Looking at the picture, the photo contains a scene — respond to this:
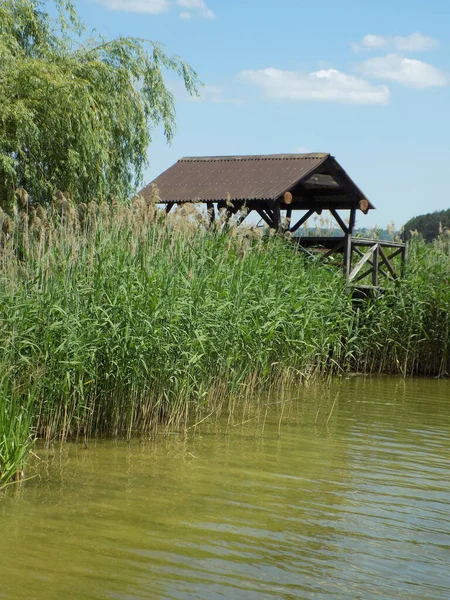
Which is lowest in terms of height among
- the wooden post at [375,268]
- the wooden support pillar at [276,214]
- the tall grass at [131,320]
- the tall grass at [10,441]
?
the tall grass at [10,441]

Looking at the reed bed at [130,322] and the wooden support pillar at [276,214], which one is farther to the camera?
the wooden support pillar at [276,214]

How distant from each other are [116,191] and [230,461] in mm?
9039

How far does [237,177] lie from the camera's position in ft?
60.1

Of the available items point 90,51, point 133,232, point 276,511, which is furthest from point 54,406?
point 90,51

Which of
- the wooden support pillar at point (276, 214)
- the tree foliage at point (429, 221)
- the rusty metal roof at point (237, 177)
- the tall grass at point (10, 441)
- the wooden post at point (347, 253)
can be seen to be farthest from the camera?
the tree foliage at point (429, 221)

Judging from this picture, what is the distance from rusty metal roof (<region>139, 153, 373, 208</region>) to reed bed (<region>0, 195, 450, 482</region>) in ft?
18.8

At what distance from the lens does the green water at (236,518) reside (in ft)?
15.5

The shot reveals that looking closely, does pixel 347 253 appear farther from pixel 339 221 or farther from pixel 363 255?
Answer: pixel 339 221

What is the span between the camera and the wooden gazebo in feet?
54.3

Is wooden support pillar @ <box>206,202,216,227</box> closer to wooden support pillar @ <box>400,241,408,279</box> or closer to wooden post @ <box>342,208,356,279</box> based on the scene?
wooden post @ <box>342,208,356,279</box>

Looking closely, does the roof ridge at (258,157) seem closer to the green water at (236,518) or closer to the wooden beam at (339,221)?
the wooden beam at (339,221)

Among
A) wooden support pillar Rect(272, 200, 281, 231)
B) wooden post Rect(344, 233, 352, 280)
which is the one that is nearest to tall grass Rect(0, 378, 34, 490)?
wooden post Rect(344, 233, 352, 280)

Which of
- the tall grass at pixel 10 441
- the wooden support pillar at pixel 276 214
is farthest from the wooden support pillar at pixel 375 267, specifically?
the tall grass at pixel 10 441

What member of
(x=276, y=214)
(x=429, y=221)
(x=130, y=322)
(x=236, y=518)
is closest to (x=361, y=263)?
(x=276, y=214)
